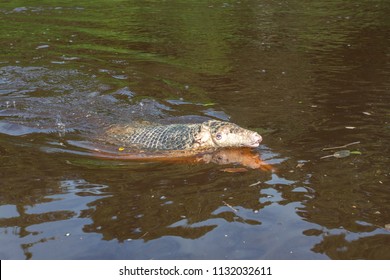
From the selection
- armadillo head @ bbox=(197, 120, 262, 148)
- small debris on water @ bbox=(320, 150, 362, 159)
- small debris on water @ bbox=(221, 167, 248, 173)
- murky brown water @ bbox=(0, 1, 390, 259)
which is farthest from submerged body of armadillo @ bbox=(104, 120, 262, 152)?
small debris on water @ bbox=(320, 150, 362, 159)

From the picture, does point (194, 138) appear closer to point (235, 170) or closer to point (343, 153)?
point (235, 170)

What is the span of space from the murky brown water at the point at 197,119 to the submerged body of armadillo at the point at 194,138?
0.37m

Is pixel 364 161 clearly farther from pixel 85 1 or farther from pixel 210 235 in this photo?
pixel 85 1

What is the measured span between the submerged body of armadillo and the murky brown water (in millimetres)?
373

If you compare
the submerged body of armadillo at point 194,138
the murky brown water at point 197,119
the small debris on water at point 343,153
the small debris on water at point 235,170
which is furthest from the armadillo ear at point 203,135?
the small debris on water at point 343,153

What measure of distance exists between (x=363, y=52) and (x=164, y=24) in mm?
8608

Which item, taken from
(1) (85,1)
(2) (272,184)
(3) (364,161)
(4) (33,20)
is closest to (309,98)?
(3) (364,161)

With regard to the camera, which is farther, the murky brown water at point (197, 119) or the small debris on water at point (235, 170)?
the small debris on water at point (235, 170)

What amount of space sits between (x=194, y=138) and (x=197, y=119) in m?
1.75

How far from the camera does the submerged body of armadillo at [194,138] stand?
327 inches

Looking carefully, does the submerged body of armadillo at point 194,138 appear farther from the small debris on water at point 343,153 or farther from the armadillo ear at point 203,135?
the small debris on water at point 343,153

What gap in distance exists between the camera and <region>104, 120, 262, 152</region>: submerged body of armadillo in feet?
27.2

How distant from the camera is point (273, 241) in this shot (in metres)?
5.59

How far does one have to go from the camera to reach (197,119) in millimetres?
10062
